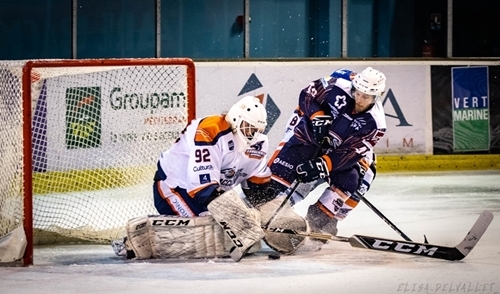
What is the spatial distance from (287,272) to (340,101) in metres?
1.33

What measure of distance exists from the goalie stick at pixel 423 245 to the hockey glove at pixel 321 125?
0.77 m

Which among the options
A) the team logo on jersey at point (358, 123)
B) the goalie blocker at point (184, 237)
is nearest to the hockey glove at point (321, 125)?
the team logo on jersey at point (358, 123)

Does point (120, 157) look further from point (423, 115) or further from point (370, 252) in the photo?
point (423, 115)

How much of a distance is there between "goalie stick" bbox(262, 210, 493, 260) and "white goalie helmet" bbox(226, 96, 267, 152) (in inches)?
20.8

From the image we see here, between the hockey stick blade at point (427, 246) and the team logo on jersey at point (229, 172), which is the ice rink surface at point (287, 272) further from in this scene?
the team logo on jersey at point (229, 172)

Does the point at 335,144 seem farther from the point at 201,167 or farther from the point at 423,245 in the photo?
the point at 201,167

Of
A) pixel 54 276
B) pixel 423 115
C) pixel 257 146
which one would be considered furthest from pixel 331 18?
pixel 54 276

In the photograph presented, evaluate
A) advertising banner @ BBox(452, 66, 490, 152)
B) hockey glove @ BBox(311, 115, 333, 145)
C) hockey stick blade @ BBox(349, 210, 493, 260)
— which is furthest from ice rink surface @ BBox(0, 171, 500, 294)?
advertising banner @ BBox(452, 66, 490, 152)

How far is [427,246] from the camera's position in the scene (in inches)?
230

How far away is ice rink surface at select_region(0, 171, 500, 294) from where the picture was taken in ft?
16.8

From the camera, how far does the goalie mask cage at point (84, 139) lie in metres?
5.95

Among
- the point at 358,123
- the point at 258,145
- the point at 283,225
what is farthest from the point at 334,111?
the point at 283,225

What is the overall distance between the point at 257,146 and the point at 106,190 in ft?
4.11

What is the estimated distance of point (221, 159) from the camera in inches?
231
